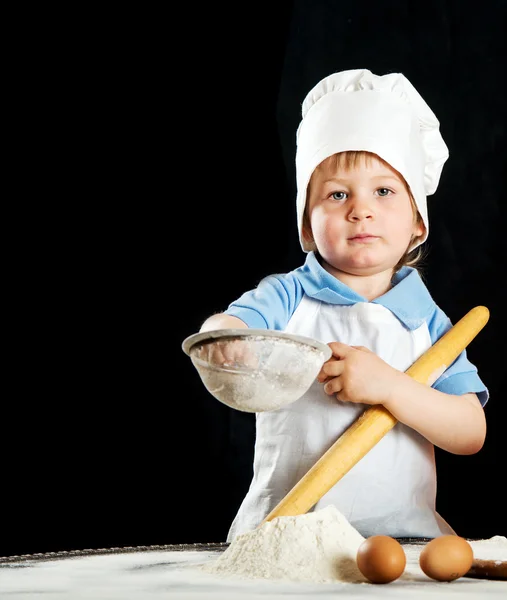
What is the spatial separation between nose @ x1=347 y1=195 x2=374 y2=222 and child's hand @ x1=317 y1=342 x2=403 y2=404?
0.15 metres

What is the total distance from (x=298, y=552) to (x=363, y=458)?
13.6 inches

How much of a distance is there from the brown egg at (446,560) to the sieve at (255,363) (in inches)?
7.5

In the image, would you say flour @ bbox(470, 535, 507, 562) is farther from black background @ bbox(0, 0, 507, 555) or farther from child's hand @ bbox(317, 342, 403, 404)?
black background @ bbox(0, 0, 507, 555)

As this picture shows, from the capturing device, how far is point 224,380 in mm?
762

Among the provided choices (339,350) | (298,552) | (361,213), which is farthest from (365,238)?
(298,552)

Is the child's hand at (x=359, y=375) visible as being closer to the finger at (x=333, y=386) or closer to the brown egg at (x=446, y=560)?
the finger at (x=333, y=386)

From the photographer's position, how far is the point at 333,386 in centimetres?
92

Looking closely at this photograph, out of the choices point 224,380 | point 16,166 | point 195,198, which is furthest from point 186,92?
point 224,380

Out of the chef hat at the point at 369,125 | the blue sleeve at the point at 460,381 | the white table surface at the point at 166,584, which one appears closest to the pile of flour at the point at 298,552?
the white table surface at the point at 166,584

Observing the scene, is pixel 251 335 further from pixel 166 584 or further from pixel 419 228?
pixel 419 228

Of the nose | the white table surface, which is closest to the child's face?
the nose

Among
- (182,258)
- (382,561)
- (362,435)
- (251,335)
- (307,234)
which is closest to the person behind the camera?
(382,561)

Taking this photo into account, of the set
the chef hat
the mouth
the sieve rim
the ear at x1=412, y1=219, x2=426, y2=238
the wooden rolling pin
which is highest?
the chef hat

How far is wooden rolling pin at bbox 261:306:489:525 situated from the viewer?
0.80 metres
